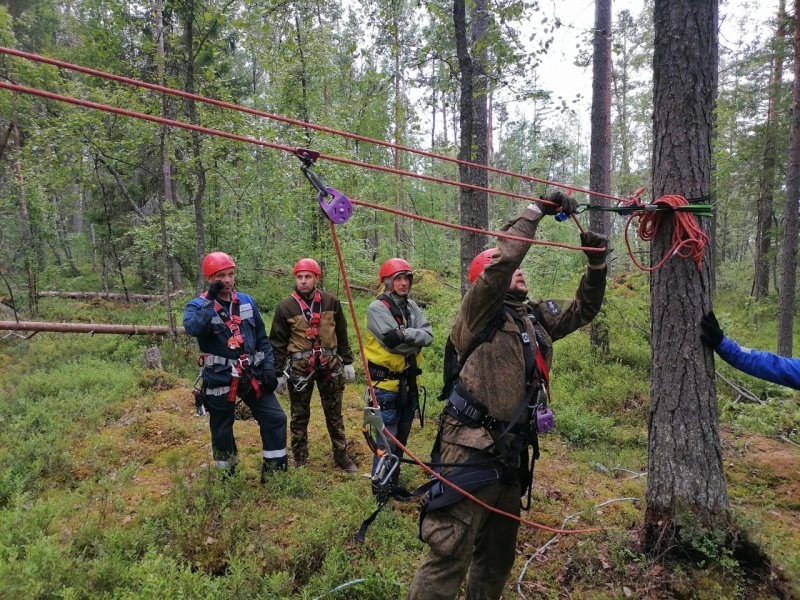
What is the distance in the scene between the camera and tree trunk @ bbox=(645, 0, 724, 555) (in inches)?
127

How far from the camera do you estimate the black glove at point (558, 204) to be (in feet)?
9.28

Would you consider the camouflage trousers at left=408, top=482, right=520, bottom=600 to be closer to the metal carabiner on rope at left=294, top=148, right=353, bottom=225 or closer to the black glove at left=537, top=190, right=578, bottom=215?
the black glove at left=537, top=190, right=578, bottom=215

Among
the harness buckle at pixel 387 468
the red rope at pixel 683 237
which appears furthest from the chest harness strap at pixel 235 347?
the red rope at pixel 683 237

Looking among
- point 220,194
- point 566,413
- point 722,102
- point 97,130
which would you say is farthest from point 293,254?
point 722,102

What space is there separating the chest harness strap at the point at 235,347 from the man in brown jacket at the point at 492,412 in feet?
8.85

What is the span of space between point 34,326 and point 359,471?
818 centimetres

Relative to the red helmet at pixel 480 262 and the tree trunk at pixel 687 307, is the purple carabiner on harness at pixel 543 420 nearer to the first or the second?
the red helmet at pixel 480 262

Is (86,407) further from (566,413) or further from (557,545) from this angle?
(566,413)

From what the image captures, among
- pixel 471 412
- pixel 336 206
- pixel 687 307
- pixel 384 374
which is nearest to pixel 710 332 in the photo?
pixel 687 307

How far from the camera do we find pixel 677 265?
324cm

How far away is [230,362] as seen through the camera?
4.82 metres

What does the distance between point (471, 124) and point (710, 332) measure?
511 centimetres

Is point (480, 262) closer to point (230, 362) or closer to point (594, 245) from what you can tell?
point (594, 245)

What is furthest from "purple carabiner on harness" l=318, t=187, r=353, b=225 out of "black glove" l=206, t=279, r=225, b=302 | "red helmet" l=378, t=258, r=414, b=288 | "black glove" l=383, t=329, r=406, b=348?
"black glove" l=206, t=279, r=225, b=302
